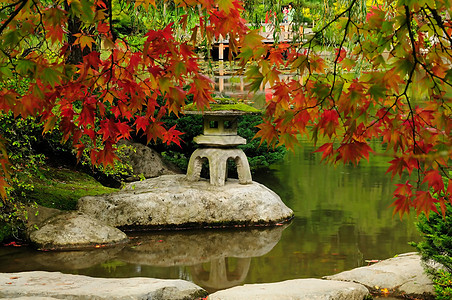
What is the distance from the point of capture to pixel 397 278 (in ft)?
17.1

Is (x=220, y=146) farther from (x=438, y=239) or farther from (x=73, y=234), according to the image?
(x=438, y=239)

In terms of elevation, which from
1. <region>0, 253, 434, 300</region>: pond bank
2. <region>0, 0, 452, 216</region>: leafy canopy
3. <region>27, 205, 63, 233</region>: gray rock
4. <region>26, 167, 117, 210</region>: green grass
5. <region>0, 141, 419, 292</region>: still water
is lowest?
<region>0, 141, 419, 292</region>: still water

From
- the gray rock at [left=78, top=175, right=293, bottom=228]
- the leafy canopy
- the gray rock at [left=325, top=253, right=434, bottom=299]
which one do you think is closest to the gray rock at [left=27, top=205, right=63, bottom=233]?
the gray rock at [left=78, top=175, right=293, bottom=228]

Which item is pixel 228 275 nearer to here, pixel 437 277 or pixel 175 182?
pixel 437 277

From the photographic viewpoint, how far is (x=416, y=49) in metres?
2.71

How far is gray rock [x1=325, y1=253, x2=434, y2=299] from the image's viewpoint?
5.03m

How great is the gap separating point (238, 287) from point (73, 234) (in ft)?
9.94

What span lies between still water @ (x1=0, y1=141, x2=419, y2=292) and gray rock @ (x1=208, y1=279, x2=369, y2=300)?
1.13 m

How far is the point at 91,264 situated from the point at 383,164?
926 centimetres

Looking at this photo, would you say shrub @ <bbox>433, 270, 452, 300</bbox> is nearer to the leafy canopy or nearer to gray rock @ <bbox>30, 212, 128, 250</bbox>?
the leafy canopy

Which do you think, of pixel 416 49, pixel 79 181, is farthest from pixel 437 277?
pixel 79 181

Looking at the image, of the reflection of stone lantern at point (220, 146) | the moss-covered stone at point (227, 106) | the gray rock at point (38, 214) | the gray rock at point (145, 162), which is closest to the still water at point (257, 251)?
the gray rock at point (38, 214)

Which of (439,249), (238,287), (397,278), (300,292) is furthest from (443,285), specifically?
(238,287)

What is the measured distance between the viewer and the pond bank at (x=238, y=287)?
4.34m
